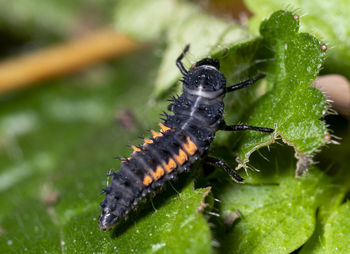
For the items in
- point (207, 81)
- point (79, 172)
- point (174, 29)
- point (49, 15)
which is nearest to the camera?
point (207, 81)

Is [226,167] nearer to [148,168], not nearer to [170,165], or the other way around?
[170,165]

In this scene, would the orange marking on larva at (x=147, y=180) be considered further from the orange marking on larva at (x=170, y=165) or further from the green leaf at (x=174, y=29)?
the green leaf at (x=174, y=29)

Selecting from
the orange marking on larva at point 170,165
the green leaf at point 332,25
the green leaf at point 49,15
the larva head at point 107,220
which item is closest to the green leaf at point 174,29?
the green leaf at point 332,25

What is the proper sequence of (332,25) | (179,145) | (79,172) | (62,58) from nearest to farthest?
(179,145) < (332,25) < (79,172) < (62,58)

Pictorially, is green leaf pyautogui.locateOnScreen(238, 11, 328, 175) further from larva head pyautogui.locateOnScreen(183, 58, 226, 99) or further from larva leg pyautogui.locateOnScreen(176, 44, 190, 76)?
larva leg pyautogui.locateOnScreen(176, 44, 190, 76)

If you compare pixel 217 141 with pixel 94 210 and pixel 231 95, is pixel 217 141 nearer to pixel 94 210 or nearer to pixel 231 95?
pixel 231 95

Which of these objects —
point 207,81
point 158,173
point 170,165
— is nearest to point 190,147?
point 170,165

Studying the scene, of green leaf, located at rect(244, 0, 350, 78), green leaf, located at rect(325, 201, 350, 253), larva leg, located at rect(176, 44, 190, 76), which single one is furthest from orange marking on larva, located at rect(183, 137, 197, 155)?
green leaf, located at rect(244, 0, 350, 78)
